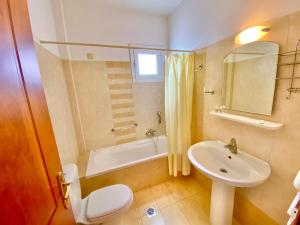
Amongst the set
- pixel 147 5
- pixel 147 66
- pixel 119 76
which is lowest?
pixel 119 76

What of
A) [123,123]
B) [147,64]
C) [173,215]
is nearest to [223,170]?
[173,215]

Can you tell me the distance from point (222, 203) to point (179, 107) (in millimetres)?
1152

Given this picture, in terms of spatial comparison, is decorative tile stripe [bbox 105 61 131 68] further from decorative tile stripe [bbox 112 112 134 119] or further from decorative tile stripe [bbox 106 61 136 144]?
decorative tile stripe [bbox 112 112 134 119]

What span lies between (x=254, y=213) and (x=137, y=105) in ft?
6.67

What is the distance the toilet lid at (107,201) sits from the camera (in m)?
1.15

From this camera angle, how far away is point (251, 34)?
44.9 inches

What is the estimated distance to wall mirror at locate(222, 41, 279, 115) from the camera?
105 cm

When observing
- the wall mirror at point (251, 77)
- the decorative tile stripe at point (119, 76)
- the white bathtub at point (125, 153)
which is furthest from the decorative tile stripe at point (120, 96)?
the wall mirror at point (251, 77)

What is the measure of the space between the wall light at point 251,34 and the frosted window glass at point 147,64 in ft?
4.67

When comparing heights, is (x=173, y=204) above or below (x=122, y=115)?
below

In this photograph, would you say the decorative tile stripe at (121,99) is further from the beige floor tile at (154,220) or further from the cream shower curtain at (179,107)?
the beige floor tile at (154,220)

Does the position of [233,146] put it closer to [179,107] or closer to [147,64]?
[179,107]

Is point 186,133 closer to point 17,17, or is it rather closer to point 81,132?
point 81,132

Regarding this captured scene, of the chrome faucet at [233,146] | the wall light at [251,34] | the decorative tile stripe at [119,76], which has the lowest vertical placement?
the chrome faucet at [233,146]
